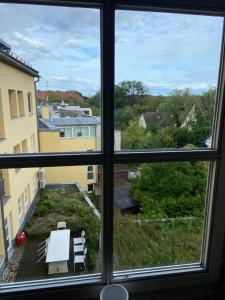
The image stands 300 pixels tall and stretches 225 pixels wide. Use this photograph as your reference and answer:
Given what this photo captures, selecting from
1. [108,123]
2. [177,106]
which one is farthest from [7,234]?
[177,106]

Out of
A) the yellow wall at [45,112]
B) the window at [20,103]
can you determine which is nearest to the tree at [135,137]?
the yellow wall at [45,112]

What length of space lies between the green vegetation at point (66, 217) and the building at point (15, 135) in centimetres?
5

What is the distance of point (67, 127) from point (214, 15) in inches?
32.3

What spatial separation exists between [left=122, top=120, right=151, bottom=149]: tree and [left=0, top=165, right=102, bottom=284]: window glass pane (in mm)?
177

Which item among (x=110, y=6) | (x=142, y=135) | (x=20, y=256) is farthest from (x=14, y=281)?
(x=110, y=6)

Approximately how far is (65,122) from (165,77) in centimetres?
50

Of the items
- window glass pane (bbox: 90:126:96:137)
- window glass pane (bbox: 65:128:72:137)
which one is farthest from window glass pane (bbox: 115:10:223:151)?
window glass pane (bbox: 65:128:72:137)

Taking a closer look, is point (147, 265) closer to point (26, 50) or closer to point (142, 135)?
point (142, 135)

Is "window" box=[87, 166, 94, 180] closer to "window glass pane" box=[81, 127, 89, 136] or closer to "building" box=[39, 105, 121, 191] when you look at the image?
"building" box=[39, 105, 121, 191]

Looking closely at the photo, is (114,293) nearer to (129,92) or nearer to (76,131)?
(76,131)

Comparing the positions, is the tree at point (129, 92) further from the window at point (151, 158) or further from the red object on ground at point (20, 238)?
the red object on ground at point (20, 238)

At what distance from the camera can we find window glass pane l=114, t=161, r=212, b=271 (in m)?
1.21

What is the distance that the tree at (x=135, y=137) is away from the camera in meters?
1.15

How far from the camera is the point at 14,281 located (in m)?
1.15
